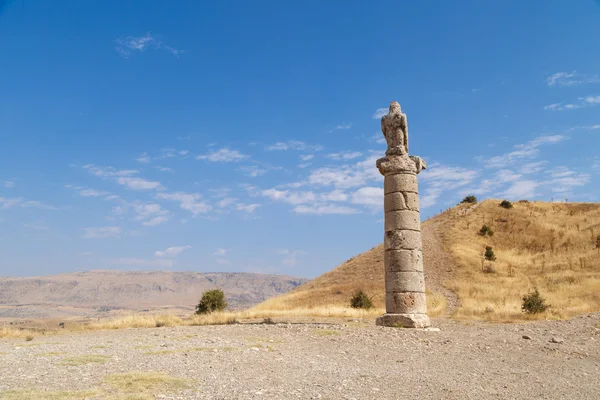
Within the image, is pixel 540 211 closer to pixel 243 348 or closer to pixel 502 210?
pixel 502 210

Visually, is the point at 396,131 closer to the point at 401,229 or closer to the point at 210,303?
the point at 401,229

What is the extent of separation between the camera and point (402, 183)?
16.7 meters

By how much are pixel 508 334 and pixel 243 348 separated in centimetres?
830

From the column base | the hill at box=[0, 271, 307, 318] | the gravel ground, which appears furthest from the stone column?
the hill at box=[0, 271, 307, 318]

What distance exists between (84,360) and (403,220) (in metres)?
11.2

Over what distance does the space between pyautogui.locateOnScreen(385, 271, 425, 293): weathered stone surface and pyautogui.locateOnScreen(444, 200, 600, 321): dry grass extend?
5.59 metres

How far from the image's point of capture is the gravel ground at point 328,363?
6.76 meters

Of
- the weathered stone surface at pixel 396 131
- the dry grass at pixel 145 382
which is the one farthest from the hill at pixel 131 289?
the dry grass at pixel 145 382

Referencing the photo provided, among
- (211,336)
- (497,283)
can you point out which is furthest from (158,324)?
(497,283)

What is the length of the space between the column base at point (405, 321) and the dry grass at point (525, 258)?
19.5 feet

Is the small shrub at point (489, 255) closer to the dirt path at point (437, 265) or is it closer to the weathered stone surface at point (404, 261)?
the dirt path at point (437, 265)

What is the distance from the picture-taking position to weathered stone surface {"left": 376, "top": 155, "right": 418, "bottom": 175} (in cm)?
1678

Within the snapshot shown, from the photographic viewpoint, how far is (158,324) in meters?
17.5

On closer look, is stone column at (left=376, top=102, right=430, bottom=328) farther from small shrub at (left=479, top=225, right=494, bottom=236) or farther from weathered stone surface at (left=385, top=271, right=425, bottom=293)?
small shrub at (left=479, top=225, right=494, bottom=236)
